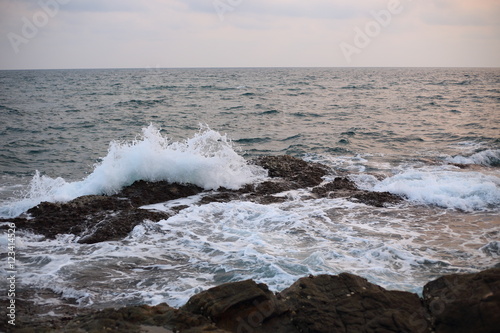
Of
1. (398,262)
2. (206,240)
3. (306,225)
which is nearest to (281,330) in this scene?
(398,262)

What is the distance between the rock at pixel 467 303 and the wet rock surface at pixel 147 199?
185 inches

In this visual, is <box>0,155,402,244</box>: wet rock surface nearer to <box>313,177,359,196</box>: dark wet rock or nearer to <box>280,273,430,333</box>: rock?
<box>313,177,359,196</box>: dark wet rock

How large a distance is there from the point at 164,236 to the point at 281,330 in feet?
11.9

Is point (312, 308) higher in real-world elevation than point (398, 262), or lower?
higher

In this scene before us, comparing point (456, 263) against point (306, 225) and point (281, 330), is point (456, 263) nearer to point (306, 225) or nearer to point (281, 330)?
point (306, 225)

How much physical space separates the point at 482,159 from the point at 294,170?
6.82 metres

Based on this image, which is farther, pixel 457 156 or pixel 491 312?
pixel 457 156

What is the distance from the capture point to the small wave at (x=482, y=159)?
502 inches

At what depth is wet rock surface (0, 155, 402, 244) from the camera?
6.79 metres

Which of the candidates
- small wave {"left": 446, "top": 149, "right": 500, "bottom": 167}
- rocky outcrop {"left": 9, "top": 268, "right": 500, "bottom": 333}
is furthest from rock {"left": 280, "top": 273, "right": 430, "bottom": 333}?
small wave {"left": 446, "top": 149, "right": 500, "bottom": 167}

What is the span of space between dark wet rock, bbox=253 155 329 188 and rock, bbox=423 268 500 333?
19.3 feet

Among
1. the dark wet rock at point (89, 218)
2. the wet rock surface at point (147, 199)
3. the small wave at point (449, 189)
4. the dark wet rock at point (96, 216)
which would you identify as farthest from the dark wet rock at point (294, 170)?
the dark wet rock at point (89, 218)

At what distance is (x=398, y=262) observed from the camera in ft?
18.6

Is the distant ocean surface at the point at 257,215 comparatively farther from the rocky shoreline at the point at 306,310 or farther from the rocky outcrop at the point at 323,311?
the rocky outcrop at the point at 323,311
